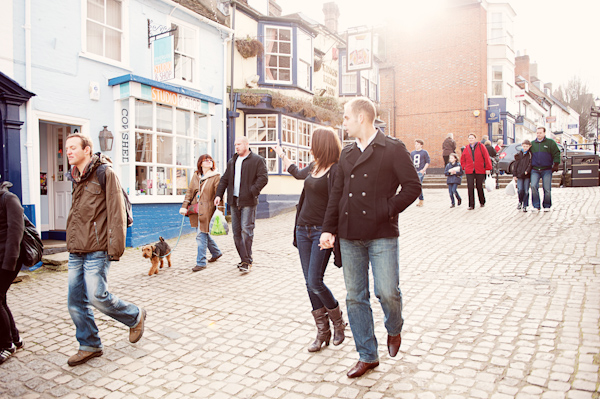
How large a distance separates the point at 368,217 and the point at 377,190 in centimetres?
20

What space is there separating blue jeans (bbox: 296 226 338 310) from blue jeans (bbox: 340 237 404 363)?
0.47 m

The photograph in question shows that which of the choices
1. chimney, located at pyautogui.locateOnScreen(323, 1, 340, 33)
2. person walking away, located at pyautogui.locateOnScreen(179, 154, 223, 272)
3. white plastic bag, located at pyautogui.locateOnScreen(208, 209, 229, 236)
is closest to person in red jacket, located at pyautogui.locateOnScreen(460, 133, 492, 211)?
person walking away, located at pyautogui.locateOnScreen(179, 154, 223, 272)

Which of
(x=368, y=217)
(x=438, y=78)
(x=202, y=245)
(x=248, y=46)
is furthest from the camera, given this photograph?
(x=438, y=78)

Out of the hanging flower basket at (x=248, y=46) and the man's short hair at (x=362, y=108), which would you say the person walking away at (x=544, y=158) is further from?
the man's short hair at (x=362, y=108)

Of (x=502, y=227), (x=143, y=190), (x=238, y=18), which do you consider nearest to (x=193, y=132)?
(x=143, y=190)

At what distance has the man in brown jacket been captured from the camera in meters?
3.77

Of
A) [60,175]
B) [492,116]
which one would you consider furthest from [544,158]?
[492,116]

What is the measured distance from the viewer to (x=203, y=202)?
738cm

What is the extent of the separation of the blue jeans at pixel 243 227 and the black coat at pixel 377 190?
3.66 metres

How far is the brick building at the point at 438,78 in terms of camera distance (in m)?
27.3

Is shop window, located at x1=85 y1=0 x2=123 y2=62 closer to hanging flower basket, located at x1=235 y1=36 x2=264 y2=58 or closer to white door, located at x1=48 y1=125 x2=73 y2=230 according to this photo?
white door, located at x1=48 y1=125 x2=73 y2=230

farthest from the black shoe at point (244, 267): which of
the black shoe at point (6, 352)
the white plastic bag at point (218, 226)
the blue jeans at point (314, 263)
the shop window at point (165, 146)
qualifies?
the shop window at point (165, 146)

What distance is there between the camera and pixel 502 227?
9.53 metres

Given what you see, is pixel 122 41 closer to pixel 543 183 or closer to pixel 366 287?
pixel 366 287
